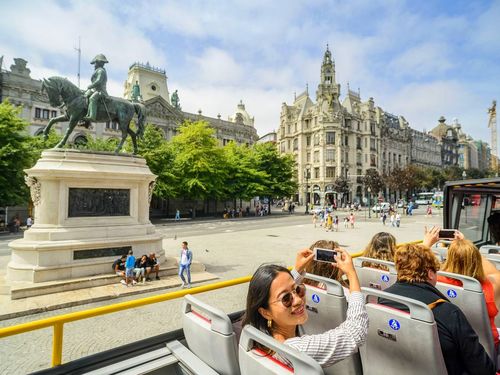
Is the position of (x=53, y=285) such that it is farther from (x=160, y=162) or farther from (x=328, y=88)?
(x=328, y=88)

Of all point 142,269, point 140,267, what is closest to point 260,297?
point 142,269

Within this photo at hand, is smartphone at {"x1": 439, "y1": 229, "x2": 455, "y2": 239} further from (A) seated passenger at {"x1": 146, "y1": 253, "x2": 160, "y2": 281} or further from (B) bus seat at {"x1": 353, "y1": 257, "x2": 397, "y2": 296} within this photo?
(A) seated passenger at {"x1": 146, "y1": 253, "x2": 160, "y2": 281}

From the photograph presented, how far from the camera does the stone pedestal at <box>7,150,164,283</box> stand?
29.9ft

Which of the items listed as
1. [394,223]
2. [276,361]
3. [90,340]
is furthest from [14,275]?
[394,223]

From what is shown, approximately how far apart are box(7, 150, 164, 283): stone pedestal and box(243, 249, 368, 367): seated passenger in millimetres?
9426

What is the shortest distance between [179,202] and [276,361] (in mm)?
45653

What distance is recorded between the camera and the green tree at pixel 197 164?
36.9 meters

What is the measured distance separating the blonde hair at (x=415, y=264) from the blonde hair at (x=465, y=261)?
0.93m

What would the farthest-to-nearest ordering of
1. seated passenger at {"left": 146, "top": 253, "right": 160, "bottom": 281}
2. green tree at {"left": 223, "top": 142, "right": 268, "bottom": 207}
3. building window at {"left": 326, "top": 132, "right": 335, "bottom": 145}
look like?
building window at {"left": 326, "top": 132, "right": 335, "bottom": 145}, green tree at {"left": 223, "top": 142, "right": 268, "bottom": 207}, seated passenger at {"left": 146, "top": 253, "right": 160, "bottom": 281}

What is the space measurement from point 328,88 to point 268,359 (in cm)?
8271

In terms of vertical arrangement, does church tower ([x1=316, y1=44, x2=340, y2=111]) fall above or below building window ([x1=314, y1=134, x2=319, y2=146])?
above

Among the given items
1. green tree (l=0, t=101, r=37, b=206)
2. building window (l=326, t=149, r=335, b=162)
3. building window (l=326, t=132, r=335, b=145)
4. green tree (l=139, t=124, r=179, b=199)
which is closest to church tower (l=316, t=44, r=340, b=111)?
building window (l=326, t=132, r=335, b=145)

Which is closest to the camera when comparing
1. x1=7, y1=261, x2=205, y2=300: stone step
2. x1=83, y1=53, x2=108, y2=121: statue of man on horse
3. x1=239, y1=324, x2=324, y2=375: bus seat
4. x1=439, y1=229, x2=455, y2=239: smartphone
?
x1=239, y1=324, x2=324, y2=375: bus seat

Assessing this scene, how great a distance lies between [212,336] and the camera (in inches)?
92.3
